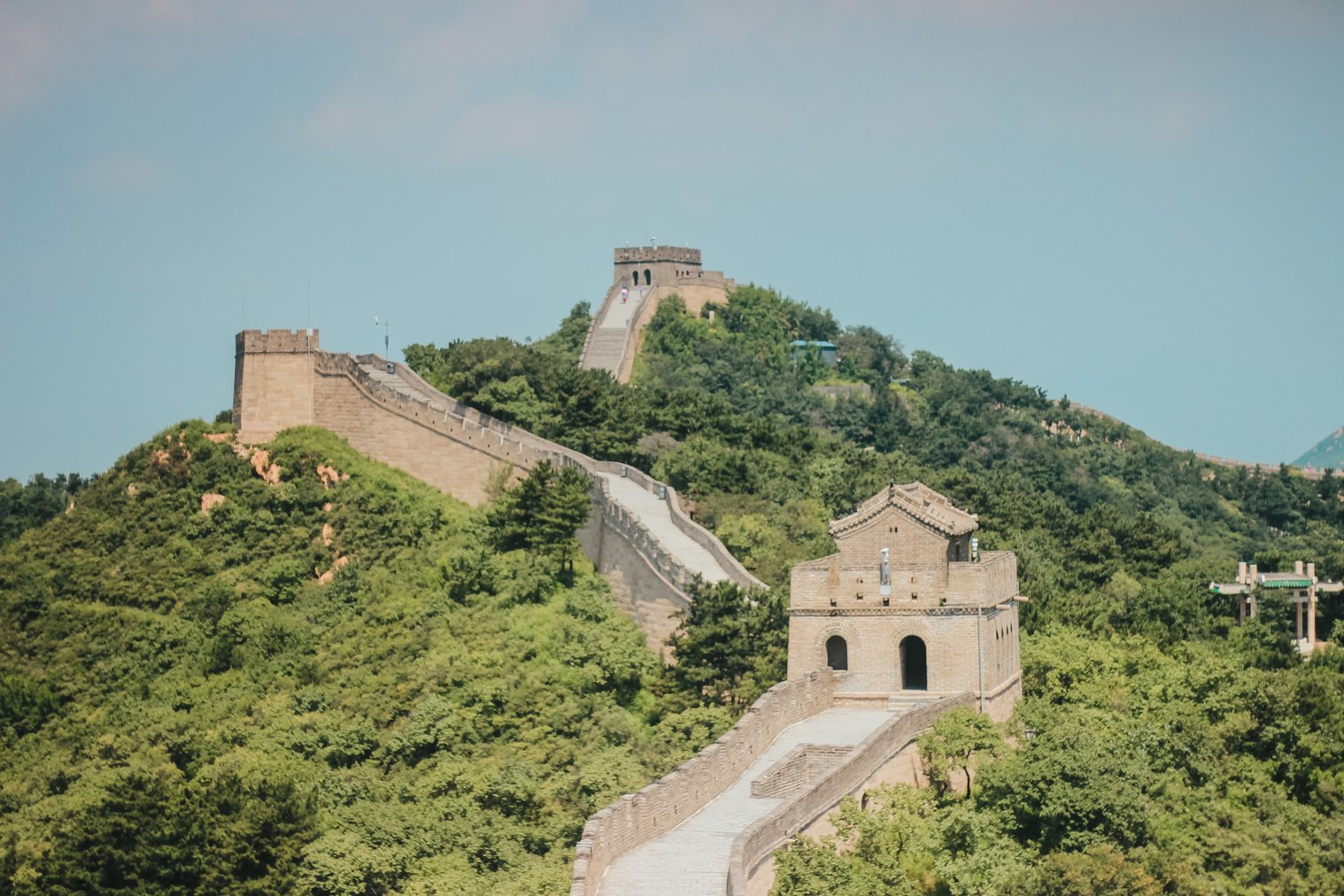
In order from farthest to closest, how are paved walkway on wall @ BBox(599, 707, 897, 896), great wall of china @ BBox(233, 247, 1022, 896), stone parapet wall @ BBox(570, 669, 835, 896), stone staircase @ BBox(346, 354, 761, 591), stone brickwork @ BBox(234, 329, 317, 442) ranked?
stone brickwork @ BBox(234, 329, 317, 442) < stone staircase @ BBox(346, 354, 761, 591) < great wall of china @ BBox(233, 247, 1022, 896) < stone parapet wall @ BBox(570, 669, 835, 896) < paved walkway on wall @ BBox(599, 707, 897, 896)

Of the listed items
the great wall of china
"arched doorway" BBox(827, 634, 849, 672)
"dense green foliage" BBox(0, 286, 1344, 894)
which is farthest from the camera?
"arched doorway" BBox(827, 634, 849, 672)

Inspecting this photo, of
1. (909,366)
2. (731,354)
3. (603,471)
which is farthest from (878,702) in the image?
(909,366)

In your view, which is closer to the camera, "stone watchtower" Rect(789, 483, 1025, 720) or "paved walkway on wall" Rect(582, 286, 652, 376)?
"stone watchtower" Rect(789, 483, 1025, 720)

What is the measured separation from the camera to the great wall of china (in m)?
30.6

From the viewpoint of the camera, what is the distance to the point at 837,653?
40.8 meters

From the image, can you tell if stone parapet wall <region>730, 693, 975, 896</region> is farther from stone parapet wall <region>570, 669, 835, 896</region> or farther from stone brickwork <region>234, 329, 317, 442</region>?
stone brickwork <region>234, 329, 317, 442</region>

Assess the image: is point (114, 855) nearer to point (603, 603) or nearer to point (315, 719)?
point (315, 719)

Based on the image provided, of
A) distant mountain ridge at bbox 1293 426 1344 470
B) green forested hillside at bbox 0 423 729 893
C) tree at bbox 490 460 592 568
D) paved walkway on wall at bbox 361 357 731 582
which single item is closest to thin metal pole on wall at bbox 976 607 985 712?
green forested hillside at bbox 0 423 729 893

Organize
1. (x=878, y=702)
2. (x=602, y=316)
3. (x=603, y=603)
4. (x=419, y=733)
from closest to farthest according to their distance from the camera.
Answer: (x=878, y=702)
(x=419, y=733)
(x=603, y=603)
(x=602, y=316)

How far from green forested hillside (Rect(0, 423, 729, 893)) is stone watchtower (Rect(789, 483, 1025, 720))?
110 inches

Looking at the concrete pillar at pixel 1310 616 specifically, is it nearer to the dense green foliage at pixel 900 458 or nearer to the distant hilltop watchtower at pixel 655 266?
the dense green foliage at pixel 900 458

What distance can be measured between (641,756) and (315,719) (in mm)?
9212

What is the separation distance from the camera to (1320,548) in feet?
226

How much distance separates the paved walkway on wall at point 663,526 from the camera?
1898 inches
